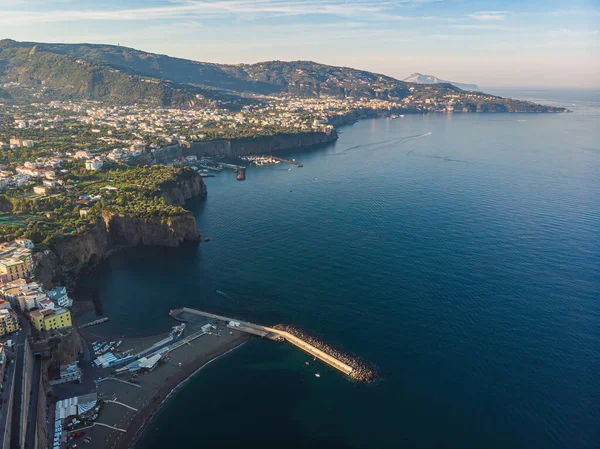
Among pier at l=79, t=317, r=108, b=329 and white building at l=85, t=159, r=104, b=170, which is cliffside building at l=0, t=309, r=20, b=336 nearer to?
pier at l=79, t=317, r=108, b=329

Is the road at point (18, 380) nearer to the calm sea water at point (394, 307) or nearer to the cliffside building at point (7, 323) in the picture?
the cliffside building at point (7, 323)

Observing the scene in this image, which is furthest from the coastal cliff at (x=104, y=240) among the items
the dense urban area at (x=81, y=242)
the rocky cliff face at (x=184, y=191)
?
the rocky cliff face at (x=184, y=191)

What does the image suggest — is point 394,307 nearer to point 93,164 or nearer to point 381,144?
point 93,164

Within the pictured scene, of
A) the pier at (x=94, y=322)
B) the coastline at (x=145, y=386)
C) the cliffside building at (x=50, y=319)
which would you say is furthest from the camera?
the pier at (x=94, y=322)

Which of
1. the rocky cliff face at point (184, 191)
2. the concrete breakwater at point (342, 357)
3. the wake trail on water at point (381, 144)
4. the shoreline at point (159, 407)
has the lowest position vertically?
the shoreline at point (159, 407)

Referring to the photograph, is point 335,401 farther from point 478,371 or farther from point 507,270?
point 507,270

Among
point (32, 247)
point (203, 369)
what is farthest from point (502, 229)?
point (32, 247)
